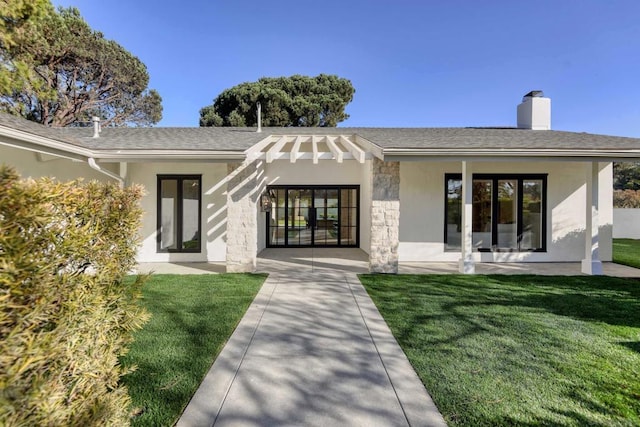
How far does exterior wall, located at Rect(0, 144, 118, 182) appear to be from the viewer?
21.1 ft

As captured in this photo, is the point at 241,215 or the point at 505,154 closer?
the point at 505,154

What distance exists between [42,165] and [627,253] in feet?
57.6

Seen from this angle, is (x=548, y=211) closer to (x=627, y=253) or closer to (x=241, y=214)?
(x=627, y=253)

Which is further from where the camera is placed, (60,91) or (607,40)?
(60,91)

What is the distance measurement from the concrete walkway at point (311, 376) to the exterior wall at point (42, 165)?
223 inches

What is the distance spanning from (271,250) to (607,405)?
9.84 meters

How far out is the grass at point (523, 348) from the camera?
260 cm

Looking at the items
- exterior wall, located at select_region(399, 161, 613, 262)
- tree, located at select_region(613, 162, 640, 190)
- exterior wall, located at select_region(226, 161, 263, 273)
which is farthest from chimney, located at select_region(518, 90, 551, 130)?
tree, located at select_region(613, 162, 640, 190)

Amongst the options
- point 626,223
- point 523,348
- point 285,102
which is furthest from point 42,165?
point 626,223

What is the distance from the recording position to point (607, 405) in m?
2.64

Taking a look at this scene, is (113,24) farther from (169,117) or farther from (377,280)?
(377,280)

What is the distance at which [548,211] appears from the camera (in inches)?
359

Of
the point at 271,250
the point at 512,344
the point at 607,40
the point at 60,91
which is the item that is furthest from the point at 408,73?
the point at 60,91

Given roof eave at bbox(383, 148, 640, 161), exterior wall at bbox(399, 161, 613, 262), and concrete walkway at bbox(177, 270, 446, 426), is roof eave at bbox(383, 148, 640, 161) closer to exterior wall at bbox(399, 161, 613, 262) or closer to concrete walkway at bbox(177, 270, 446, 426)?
exterior wall at bbox(399, 161, 613, 262)
